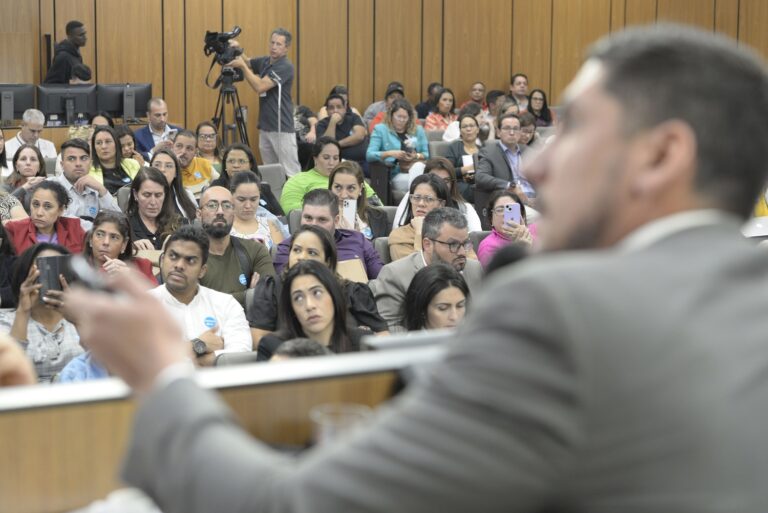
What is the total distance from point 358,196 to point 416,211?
0.50 meters

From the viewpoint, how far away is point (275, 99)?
955cm

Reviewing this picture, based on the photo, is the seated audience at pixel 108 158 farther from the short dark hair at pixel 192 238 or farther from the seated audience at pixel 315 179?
the short dark hair at pixel 192 238

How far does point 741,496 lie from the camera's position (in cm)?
68

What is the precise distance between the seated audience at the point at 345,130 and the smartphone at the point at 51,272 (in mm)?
5570

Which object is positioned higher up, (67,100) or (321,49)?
(321,49)

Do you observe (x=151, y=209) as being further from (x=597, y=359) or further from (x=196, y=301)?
(x=597, y=359)

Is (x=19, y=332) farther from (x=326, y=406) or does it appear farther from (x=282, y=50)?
(x=282, y=50)

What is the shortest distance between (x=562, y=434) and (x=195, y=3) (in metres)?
11.6

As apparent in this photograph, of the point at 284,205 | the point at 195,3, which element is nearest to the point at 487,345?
the point at 284,205

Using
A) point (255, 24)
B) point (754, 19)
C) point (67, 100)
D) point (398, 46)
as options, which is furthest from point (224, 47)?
point (754, 19)

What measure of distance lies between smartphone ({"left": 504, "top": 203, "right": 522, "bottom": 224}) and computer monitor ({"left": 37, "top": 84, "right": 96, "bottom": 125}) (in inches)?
192

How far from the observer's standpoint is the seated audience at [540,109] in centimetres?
1199

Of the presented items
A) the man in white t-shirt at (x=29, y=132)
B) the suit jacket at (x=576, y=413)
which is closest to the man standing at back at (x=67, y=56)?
the man in white t-shirt at (x=29, y=132)

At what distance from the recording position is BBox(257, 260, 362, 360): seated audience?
3770 mm
